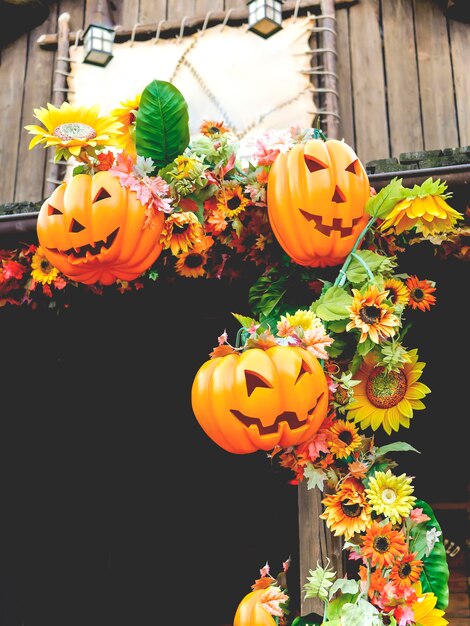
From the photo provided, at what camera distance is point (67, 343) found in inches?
176

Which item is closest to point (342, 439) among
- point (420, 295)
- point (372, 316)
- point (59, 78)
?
point (372, 316)

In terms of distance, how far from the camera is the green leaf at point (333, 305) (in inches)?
116

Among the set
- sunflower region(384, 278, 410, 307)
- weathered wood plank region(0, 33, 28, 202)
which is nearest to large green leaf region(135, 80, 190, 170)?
sunflower region(384, 278, 410, 307)

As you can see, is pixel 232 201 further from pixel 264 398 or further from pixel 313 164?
pixel 264 398

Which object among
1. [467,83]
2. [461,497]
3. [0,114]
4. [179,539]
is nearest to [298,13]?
[467,83]

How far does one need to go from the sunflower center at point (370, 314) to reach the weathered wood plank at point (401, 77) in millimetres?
2815

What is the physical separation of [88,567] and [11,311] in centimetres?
222

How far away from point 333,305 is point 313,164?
0.59 metres

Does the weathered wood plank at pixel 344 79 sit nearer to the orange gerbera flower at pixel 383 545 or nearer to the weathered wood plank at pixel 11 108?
the weathered wood plank at pixel 11 108

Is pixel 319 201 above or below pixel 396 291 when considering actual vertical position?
above

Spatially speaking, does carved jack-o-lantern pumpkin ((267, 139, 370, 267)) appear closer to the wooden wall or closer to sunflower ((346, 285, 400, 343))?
sunflower ((346, 285, 400, 343))

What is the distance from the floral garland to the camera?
280 cm

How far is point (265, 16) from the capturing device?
5.51m

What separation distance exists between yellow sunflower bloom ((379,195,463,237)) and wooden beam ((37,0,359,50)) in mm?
3235
